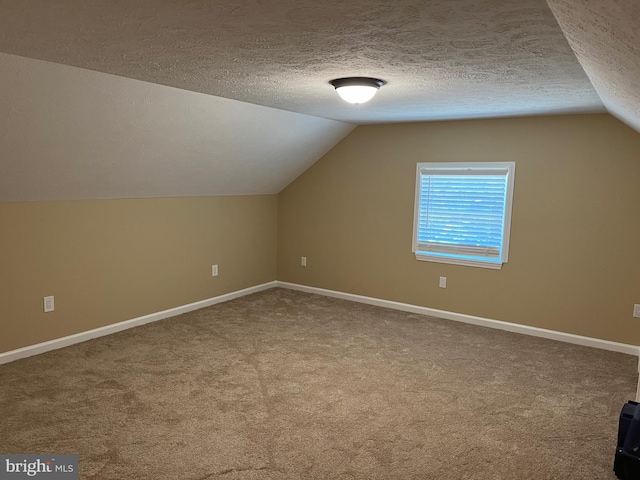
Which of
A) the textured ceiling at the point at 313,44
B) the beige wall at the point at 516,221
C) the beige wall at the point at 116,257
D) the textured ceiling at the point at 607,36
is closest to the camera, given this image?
the textured ceiling at the point at 607,36

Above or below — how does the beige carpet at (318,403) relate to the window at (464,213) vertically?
below

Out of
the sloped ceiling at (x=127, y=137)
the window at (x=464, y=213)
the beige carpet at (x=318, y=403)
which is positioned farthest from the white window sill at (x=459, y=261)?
the sloped ceiling at (x=127, y=137)

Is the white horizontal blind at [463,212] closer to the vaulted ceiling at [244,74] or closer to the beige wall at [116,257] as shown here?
the vaulted ceiling at [244,74]

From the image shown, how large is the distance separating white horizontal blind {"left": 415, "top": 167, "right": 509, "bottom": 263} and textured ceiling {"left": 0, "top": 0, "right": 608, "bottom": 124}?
1317mm

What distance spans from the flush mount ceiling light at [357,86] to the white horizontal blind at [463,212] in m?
2.11

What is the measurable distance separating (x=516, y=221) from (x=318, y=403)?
2.56 metres

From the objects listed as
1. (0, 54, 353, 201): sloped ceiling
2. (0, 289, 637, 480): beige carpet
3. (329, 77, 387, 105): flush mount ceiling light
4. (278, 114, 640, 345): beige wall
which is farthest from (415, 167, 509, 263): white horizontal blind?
(329, 77, 387, 105): flush mount ceiling light

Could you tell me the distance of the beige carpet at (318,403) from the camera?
2.47m

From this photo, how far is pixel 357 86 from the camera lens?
2.80 m

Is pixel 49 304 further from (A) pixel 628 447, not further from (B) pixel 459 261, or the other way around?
(A) pixel 628 447

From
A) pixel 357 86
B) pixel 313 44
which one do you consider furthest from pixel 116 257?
pixel 313 44

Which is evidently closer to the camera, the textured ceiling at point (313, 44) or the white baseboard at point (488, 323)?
the textured ceiling at point (313, 44)

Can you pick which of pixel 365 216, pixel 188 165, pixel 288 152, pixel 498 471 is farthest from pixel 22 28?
pixel 365 216

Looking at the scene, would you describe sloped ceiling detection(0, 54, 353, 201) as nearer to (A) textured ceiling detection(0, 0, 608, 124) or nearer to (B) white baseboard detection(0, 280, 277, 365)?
(A) textured ceiling detection(0, 0, 608, 124)
